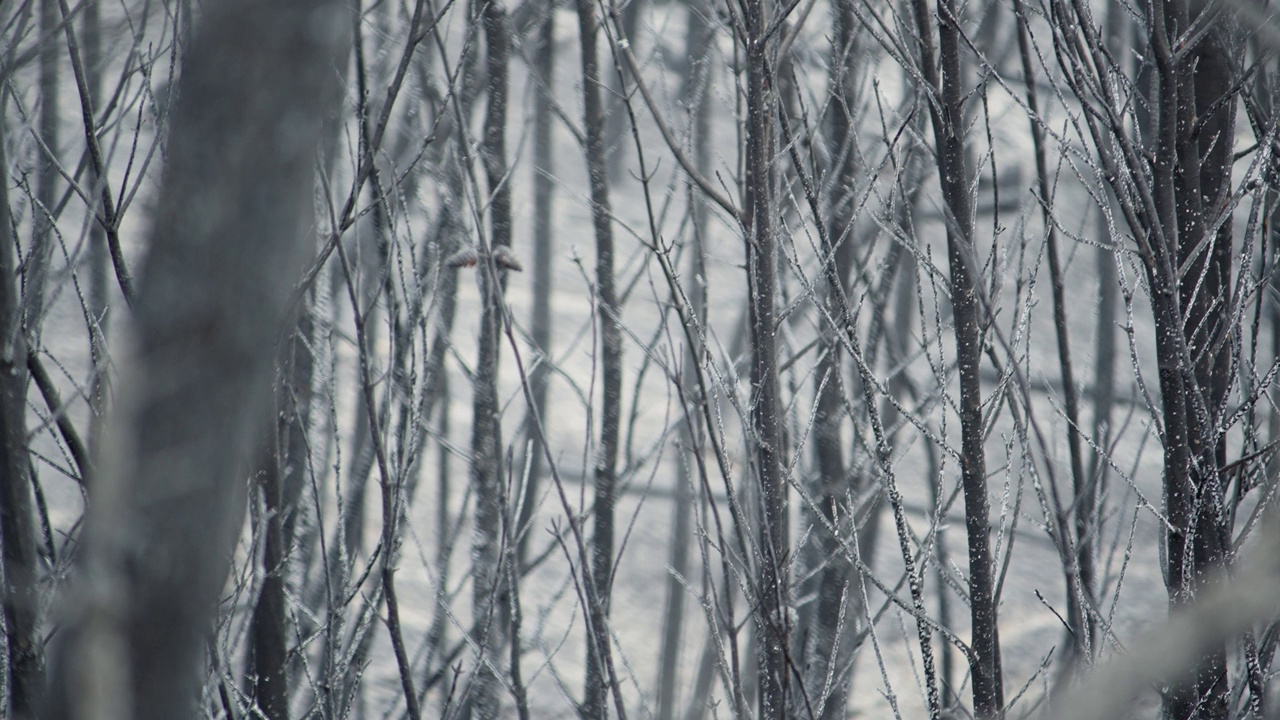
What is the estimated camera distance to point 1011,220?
8.59 metres

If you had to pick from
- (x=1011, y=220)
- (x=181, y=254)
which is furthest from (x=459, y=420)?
(x=181, y=254)

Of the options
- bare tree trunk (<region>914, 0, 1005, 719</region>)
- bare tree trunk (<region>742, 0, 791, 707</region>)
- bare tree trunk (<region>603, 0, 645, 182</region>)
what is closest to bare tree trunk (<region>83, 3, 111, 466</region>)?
bare tree trunk (<region>742, 0, 791, 707</region>)

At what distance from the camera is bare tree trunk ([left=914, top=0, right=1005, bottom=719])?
233 centimetres

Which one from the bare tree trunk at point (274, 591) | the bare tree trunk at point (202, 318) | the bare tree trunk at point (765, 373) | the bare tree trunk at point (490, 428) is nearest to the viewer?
the bare tree trunk at point (202, 318)

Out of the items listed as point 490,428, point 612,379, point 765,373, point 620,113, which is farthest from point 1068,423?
point 620,113

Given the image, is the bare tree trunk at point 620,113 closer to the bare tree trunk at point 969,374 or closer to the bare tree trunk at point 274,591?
the bare tree trunk at point 274,591

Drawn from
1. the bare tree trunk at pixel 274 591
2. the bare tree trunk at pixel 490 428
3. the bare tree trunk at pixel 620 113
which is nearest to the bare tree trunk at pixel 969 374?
the bare tree trunk at pixel 274 591

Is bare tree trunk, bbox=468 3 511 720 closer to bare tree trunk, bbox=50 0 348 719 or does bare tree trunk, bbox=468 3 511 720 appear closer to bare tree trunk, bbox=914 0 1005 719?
bare tree trunk, bbox=914 0 1005 719

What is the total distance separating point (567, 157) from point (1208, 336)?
19.8 feet

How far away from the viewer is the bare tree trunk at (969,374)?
233cm

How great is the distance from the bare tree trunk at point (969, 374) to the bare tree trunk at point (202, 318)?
1.76 m

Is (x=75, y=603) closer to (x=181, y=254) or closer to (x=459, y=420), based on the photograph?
(x=181, y=254)

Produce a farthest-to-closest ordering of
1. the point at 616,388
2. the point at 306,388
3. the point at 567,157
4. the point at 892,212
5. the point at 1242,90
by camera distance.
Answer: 1. the point at 567,157
2. the point at 616,388
3. the point at 306,388
4. the point at 1242,90
5. the point at 892,212

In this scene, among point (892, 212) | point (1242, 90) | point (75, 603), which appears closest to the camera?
point (75, 603)
